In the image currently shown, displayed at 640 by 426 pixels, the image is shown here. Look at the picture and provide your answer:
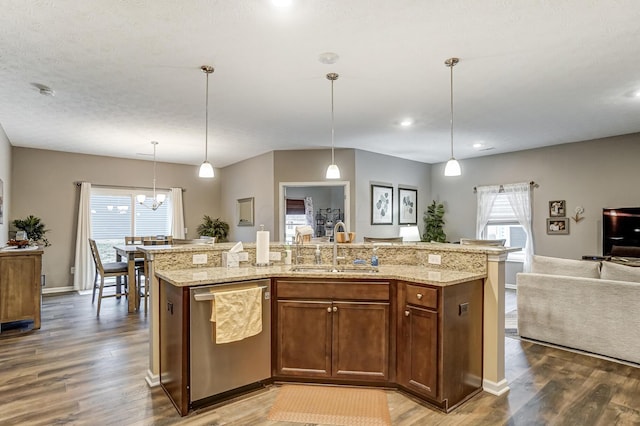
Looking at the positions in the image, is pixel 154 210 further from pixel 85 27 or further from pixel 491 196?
pixel 491 196

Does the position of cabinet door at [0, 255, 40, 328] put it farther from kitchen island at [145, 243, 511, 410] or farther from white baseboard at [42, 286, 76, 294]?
kitchen island at [145, 243, 511, 410]

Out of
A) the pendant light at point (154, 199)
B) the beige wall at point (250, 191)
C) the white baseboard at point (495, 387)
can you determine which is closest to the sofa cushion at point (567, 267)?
the white baseboard at point (495, 387)

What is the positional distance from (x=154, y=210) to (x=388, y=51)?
251 inches

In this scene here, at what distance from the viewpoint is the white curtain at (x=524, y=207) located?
654 centimetres

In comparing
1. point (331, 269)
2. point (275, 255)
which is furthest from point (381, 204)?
point (331, 269)

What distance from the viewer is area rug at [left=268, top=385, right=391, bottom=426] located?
7.73ft

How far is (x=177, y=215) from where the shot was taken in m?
7.92

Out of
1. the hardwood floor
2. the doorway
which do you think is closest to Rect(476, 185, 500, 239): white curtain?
the doorway

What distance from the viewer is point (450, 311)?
2.47 m

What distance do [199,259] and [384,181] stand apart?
4698 millimetres

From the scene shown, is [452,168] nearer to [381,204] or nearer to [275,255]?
[275,255]

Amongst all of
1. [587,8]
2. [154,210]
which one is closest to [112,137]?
[154,210]

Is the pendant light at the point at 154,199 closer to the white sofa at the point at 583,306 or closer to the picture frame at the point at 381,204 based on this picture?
the picture frame at the point at 381,204

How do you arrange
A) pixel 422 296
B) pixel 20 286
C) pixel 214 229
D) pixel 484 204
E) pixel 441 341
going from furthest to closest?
pixel 214 229
pixel 484 204
pixel 20 286
pixel 422 296
pixel 441 341
